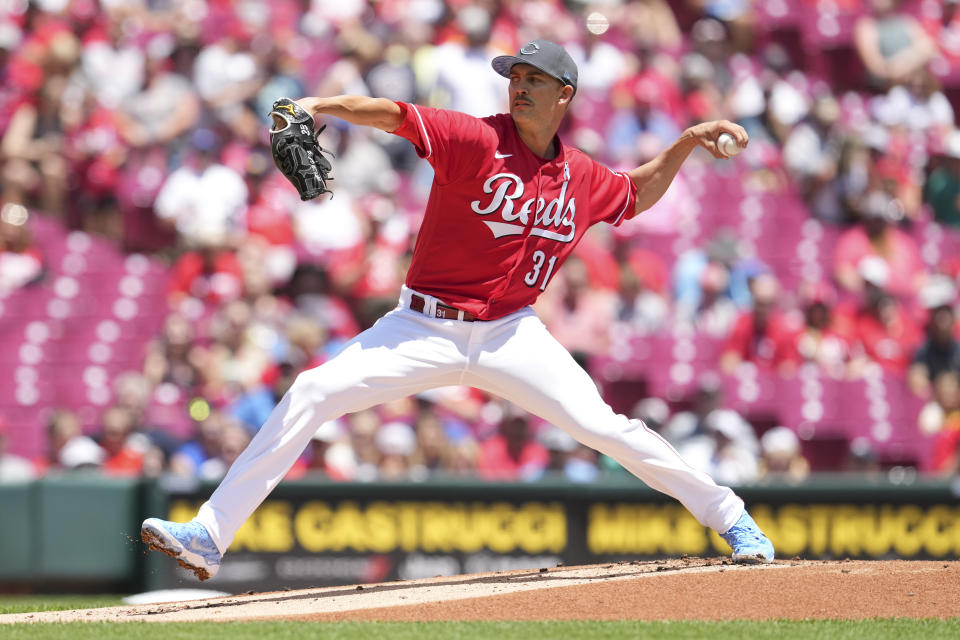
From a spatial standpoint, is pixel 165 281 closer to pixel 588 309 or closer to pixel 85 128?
pixel 85 128

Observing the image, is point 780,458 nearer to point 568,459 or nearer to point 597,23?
point 568,459

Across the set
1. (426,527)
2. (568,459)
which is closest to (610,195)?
(426,527)

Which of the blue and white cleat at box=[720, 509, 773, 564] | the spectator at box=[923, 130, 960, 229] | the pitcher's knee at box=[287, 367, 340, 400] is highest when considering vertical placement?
the spectator at box=[923, 130, 960, 229]

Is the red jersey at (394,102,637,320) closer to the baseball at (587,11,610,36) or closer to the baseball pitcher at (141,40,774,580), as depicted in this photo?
the baseball pitcher at (141,40,774,580)

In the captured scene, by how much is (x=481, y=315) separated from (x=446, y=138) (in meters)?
0.64

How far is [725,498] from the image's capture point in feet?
17.6

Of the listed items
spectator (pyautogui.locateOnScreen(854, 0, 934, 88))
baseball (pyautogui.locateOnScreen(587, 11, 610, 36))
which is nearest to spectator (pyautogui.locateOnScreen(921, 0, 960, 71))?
spectator (pyautogui.locateOnScreen(854, 0, 934, 88))

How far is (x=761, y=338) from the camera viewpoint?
32.8ft

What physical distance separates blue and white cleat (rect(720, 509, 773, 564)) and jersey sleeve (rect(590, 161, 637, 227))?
1.25m

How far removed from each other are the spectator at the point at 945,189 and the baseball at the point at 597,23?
3004 millimetres

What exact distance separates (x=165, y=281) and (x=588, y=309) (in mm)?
3020

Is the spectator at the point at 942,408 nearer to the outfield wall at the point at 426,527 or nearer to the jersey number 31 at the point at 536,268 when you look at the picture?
the outfield wall at the point at 426,527

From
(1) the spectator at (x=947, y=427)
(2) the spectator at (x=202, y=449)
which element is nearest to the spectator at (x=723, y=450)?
(1) the spectator at (x=947, y=427)

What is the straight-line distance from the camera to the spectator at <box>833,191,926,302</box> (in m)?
10.6
